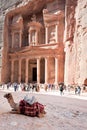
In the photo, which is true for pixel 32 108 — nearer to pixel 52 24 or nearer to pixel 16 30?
pixel 52 24

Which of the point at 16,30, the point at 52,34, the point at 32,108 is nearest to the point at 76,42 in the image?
the point at 52,34

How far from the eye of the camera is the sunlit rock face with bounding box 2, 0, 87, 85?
3244 centimetres

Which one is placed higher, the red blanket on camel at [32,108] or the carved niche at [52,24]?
the carved niche at [52,24]

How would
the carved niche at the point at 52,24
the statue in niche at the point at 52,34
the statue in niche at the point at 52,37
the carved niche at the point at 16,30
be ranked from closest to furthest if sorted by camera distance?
the carved niche at the point at 52,24 → the statue in niche at the point at 52,37 → the statue in niche at the point at 52,34 → the carved niche at the point at 16,30

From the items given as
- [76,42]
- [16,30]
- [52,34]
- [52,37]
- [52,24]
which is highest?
[52,24]

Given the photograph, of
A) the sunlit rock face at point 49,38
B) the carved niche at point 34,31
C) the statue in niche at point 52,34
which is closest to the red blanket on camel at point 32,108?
the sunlit rock face at point 49,38

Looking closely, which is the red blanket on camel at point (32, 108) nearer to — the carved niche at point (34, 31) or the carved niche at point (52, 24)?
the carved niche at point (52, 24)

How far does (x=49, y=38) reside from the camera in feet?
137

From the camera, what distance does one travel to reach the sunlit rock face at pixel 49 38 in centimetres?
3244

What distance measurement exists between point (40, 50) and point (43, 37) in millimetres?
5222

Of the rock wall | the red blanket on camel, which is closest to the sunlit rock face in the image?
the rock wall

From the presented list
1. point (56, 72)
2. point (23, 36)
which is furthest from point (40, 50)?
point (23, 36)

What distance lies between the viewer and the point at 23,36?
1843 inches

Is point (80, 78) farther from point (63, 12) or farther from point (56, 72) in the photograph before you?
point (63, 12)
